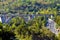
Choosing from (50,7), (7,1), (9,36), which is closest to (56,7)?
(50,7)

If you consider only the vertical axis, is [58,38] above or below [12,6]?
above

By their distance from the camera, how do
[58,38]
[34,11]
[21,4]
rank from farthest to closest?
[21,4], [34,11], [58,38]

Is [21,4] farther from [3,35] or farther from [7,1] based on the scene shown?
[3,35]

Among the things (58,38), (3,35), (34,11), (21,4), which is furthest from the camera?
(21,4)

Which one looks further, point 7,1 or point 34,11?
point 7,1

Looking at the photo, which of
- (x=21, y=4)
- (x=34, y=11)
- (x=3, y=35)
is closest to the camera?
(x=3, y=35)

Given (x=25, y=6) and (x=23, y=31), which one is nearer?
(x=23, y=31)

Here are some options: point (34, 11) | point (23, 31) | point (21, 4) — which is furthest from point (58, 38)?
point (21, 4)

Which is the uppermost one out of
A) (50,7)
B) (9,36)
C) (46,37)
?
(9,36)

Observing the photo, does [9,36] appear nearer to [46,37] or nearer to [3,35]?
[3,35]
